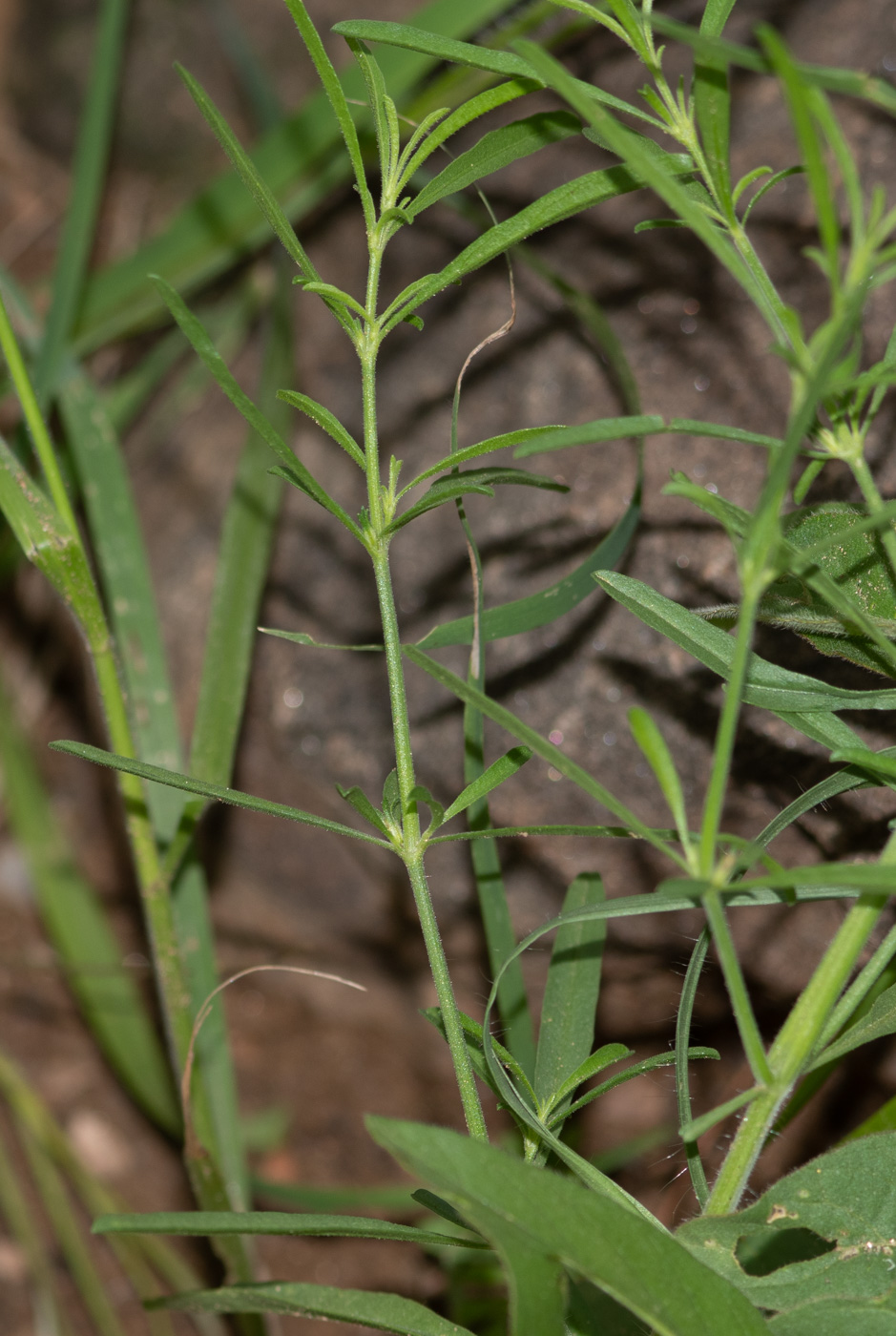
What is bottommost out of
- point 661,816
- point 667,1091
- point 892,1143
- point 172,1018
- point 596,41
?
point 667,1091

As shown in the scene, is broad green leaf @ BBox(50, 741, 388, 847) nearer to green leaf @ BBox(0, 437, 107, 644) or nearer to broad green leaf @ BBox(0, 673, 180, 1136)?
green leaf @ BBox(0, 437, 107, 644)

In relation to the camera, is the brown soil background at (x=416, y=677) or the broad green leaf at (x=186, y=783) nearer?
the broad green leaf at (x=186, y=783)

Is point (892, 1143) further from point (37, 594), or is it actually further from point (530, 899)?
point (37, 594)

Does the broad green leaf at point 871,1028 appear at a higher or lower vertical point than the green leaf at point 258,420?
lower

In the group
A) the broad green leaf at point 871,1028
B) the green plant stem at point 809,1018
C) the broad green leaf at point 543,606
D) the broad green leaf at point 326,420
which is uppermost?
the broad green leaf at point 326,420

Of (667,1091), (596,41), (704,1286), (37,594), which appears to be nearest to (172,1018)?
Answer: (704,1286)

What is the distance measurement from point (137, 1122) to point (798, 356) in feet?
4.52

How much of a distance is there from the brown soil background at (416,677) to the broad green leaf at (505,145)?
393 mm

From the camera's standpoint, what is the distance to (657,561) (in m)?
0.96

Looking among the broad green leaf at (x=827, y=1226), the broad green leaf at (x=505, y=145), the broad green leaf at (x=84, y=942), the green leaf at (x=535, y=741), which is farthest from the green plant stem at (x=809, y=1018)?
the broad green leaf at (x=84, y=942)

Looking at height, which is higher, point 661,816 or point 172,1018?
point 172,1018

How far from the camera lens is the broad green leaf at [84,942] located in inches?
52.1

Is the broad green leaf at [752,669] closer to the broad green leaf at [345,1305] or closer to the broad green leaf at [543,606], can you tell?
the broad green leaf at [543,606]

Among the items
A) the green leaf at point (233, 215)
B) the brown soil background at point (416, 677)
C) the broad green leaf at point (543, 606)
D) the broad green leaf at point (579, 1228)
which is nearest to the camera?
the broad green leaf at point (579, 1228)
